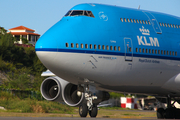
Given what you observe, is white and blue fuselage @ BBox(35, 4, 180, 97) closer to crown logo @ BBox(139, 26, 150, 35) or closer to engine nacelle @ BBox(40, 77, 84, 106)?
crown logo @ BBox(139, 26, 150, 35)

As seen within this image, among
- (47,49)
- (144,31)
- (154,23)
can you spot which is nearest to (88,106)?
(47,49)

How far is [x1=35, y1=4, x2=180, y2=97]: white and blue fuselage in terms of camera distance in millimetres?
14594

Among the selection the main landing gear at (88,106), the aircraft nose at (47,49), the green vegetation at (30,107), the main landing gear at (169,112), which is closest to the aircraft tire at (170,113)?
the main landing gear at (169,112)

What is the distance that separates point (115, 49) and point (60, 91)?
14.5 ft

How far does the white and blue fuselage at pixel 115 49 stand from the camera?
14594 mm

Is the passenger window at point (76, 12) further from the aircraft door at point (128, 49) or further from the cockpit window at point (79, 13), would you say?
the aircraft door at point (128, 49)

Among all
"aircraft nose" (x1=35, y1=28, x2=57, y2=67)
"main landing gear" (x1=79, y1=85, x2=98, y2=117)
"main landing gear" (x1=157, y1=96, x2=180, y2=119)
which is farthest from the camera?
"main landing gear" (x1=157, y1=96, x2=180, y2=119)

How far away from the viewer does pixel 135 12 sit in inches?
679

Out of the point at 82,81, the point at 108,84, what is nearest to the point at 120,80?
the point at 108,84

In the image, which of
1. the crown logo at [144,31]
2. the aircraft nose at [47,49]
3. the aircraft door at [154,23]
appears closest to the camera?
the aircraft nose at [47,49]

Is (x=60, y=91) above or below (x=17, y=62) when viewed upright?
below

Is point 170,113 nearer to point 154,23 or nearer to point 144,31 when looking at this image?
point 154,23

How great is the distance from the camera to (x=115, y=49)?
15.5m

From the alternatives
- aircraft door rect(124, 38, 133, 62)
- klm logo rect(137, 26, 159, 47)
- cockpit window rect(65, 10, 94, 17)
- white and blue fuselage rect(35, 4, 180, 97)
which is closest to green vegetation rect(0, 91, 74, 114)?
white and blue fuselage rect(35, 4, 180, 97)
